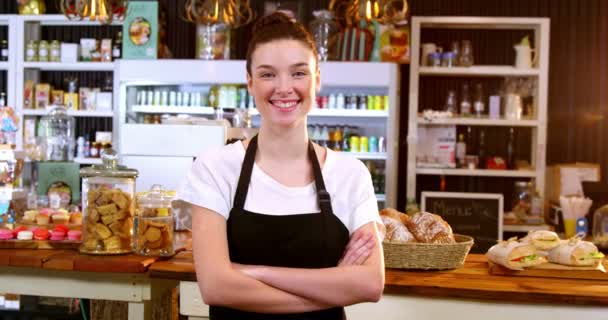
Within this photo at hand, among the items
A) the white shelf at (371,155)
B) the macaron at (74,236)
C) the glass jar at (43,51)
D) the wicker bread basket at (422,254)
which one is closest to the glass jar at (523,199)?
the white shelf at (371,155)

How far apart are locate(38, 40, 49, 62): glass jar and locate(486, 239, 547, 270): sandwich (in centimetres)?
463

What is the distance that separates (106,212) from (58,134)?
3506 mm

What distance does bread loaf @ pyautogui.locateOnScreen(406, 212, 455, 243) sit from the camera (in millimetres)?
2264

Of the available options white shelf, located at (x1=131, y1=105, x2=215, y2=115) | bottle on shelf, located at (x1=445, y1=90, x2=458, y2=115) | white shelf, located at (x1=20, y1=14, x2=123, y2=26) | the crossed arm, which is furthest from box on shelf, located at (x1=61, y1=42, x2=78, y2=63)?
the crossed arm

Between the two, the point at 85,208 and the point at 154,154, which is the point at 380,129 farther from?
the point at 85,208

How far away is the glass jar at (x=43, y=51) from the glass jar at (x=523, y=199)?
3.97 metres

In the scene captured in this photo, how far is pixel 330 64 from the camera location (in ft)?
16.8

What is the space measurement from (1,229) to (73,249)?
0.96 ft

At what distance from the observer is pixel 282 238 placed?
1.47 m

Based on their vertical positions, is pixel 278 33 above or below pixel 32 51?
below

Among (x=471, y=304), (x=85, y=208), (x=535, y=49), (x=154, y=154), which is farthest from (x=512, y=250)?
(x=535, y=49)

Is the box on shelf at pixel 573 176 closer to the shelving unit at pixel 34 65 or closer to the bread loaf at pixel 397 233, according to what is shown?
the bread loaf at pixel 397 233

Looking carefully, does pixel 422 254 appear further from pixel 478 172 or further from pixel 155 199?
pixel 478 172

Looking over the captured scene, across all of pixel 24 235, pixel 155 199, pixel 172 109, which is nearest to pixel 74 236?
pixel 24 235
